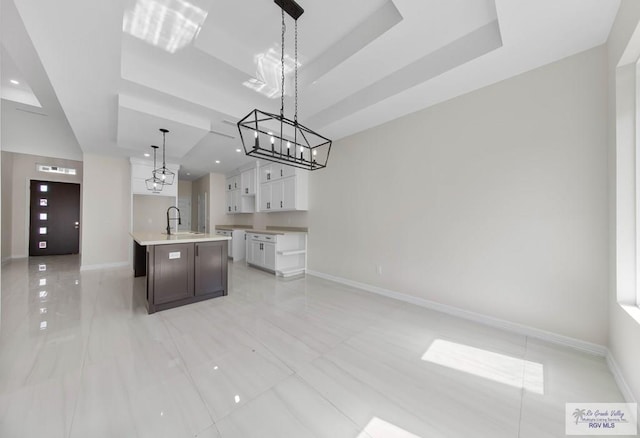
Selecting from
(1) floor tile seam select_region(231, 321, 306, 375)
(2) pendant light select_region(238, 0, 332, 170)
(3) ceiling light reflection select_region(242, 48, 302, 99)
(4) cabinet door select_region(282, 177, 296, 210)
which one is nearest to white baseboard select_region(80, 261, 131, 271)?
(4) cabinet door select_region(282, 177, 296, 210)

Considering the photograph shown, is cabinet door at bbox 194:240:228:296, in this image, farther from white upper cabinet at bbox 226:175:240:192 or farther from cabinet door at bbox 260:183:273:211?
white upper cabinet at bbox 226:175:240:192

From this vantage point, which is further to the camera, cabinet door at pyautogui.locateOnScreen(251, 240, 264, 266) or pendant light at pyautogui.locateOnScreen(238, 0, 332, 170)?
cabinet door at pyautogui.locateOnScreen(251, 240, 264, 266)

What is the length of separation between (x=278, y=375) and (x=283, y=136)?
144 inches

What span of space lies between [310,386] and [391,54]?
9.95 feet

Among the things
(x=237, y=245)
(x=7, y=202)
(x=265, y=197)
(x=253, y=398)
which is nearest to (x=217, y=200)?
(x=237, y=245)

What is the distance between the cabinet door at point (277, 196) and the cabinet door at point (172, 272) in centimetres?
233

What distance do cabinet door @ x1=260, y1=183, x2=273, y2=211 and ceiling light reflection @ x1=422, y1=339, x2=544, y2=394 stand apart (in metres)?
4.44

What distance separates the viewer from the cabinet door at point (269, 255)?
4.73 metres

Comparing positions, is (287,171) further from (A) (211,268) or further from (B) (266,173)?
(A) (211,268)

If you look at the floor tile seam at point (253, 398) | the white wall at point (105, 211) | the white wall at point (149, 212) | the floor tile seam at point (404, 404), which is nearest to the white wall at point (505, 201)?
the floor tile seam at point (404, 404)

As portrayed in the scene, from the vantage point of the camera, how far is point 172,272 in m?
2.99

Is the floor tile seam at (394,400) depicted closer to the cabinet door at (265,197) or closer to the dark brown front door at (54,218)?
the cabinet door at (265,197)

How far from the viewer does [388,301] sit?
3281 mm

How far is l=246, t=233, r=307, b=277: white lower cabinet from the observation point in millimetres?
4684
